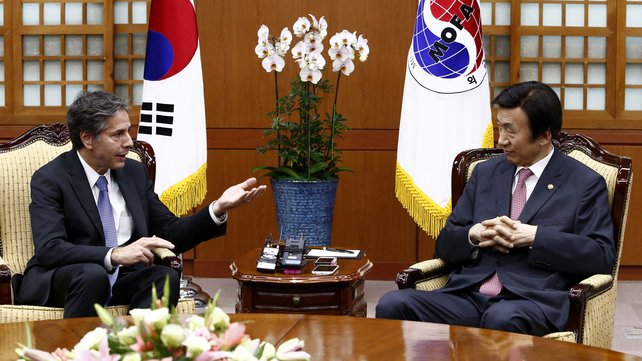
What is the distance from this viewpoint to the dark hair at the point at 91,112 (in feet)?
11.7

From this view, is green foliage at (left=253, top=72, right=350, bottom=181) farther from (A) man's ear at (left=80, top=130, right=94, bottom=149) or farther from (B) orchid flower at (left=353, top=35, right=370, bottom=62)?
(A) man's ear at (left=80, top=130, right=94, bottom=149)

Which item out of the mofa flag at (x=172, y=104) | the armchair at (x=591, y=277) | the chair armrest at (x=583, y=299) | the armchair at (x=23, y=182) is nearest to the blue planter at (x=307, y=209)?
the mofa flag at (x=172, y=104)

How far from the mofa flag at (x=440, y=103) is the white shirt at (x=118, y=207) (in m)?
1.82

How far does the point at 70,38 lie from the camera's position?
20.9ft

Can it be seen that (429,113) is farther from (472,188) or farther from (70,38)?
(70,38)

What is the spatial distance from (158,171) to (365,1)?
1.69 metres

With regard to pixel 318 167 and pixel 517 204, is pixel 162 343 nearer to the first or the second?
pixel 517 204

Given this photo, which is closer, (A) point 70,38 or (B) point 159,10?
(B) point 159,10

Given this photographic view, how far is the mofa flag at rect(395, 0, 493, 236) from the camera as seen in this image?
5.18 metres

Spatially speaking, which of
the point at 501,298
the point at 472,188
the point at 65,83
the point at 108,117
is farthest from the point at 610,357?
the point at 65,83

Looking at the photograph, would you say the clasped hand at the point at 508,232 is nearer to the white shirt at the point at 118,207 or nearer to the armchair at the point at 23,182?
the white shirt at the point at 118,207

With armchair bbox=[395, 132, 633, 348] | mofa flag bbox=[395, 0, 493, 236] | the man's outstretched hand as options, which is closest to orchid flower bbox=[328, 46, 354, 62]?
mofa flag bbox=[395, 0, 493, 236]

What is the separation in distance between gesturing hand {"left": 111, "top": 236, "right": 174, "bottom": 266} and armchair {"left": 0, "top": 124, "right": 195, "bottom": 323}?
226 mm

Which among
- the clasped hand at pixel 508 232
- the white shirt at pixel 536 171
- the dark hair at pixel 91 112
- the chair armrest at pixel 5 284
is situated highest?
the dark hair at pixel 91 112
